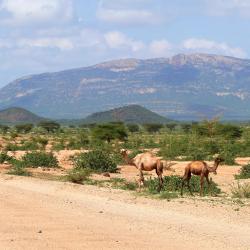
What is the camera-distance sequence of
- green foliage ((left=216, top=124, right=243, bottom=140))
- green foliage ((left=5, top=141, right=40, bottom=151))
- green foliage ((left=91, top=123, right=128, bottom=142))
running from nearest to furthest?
1. green foliage ((left=5, top=141, right=40, bottom=151))
2. green foliage ((left=91, top=123, right=128, bottom=142))
3. green foliage ((left=216, top=124, right=243, bottom=140))

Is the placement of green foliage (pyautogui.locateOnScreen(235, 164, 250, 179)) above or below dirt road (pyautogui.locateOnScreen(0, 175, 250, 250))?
below

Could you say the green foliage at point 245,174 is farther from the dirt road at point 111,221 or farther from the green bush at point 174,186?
the dirt road at point 111,221

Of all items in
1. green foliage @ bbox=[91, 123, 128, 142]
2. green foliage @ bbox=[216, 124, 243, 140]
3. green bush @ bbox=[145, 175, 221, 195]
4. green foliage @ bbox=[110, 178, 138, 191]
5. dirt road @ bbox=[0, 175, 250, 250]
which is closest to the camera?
dirt road @ bbox=[0, 175, 250, 250]

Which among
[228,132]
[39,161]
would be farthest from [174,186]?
[228,132]

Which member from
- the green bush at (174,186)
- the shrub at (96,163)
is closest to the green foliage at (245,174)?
the shrub at (96,163)

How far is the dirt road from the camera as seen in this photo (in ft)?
38.6

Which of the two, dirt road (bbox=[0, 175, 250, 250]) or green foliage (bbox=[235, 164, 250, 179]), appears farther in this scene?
green foliage (bbox=[235, 164, 250, 179])

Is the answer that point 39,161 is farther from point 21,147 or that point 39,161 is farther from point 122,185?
point 21,147

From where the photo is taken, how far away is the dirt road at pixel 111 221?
38.6 feet

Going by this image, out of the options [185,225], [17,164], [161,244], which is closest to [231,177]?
[17,164]

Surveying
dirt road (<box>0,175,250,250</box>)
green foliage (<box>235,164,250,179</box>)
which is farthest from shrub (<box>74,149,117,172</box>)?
dirt road (<box>0,175,250,250</box>)

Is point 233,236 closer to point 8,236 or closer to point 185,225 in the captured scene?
point 185,225

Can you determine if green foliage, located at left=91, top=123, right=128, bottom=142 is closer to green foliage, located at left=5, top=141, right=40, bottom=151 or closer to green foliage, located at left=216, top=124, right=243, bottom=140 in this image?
green foliage, located at left=5, top=141, right=40, bottom=151

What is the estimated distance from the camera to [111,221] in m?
14.3
